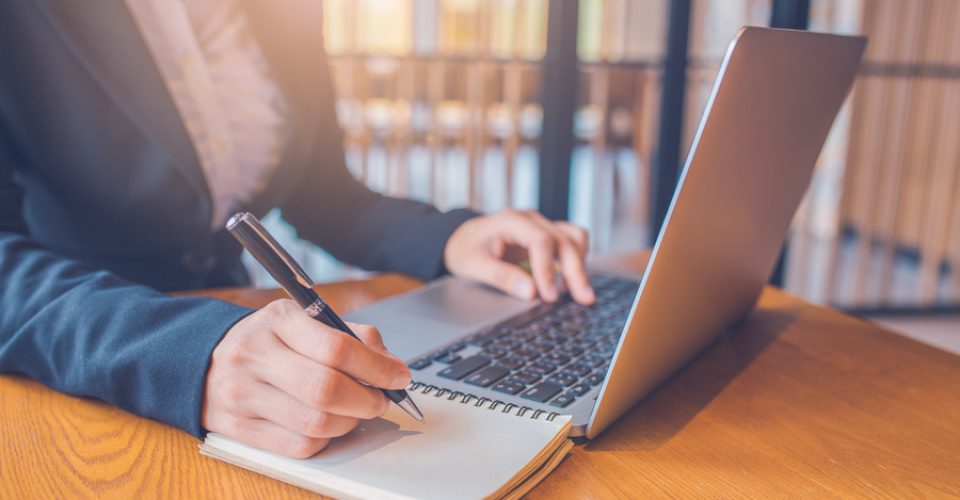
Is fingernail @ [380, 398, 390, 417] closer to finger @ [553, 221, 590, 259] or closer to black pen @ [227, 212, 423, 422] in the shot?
black pen @ [227, 212, 423, 422]

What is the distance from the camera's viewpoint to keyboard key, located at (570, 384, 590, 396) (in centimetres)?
62

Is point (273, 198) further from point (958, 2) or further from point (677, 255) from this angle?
point (958, 2)

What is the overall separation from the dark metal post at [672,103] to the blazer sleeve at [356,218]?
1697 millimetres

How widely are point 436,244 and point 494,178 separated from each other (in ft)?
18.0

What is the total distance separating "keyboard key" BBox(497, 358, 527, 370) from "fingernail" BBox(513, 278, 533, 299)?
23cm

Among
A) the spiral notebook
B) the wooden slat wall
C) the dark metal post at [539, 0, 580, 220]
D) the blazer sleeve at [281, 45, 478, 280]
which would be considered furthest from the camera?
the wooden slat wall

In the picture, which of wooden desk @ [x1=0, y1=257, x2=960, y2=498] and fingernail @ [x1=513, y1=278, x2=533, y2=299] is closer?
wooden desk @ [x1=0, y1=257, x2=960, y2=498]

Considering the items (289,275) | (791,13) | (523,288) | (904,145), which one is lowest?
(904,145)

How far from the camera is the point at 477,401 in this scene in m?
0.59

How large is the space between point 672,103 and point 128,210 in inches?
85.6

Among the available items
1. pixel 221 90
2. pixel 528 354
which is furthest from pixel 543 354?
pixel 221 90

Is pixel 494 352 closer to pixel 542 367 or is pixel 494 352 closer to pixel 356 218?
pixel 542 367

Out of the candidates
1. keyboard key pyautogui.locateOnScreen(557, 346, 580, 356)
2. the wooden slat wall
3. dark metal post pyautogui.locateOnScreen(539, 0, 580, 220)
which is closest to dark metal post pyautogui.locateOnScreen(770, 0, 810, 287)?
dark metal post pyautogui.locateOnScreen(539, 0, 580, 220)

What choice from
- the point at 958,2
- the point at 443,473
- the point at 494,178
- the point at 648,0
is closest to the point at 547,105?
the point at 648,0
